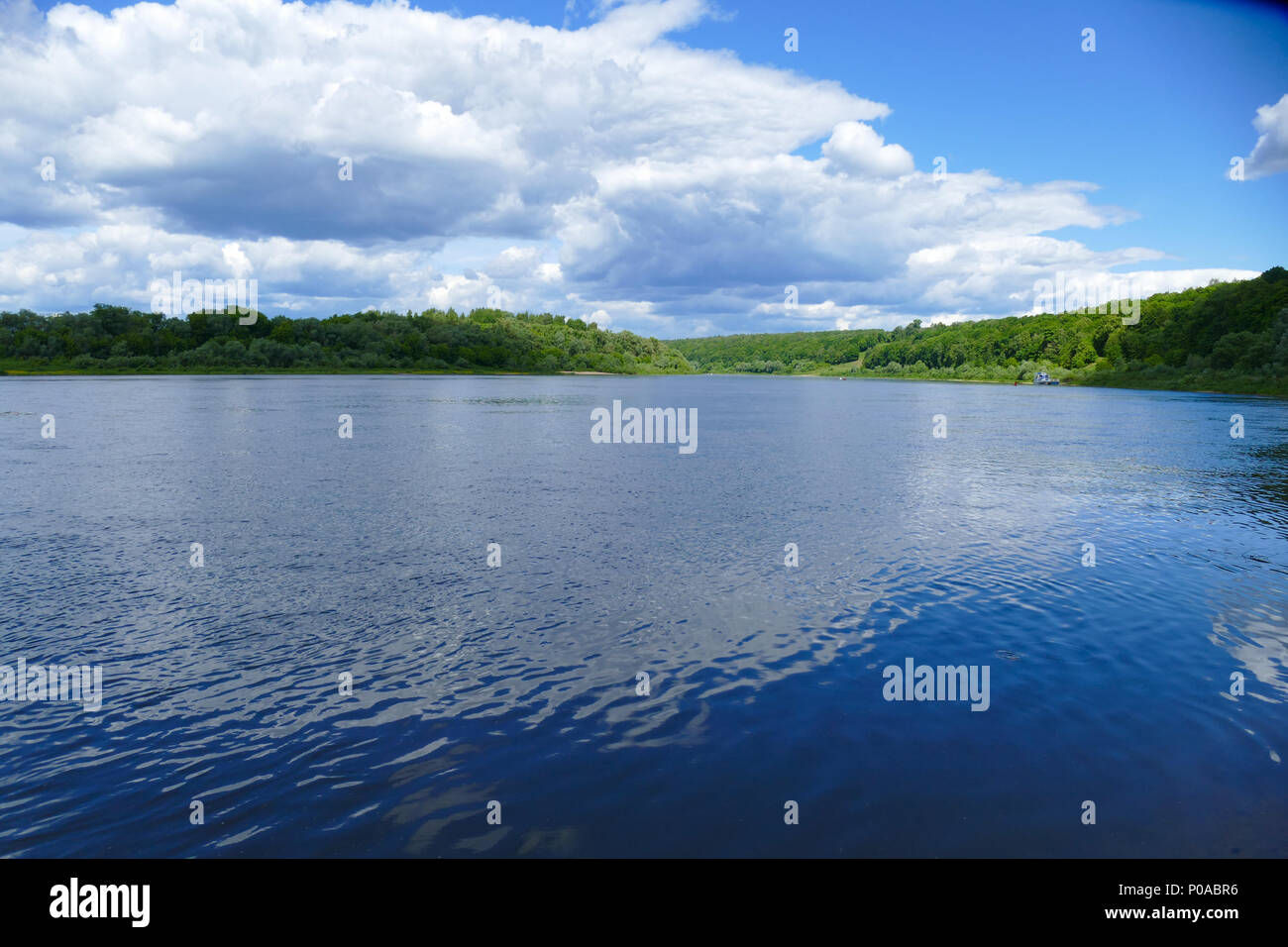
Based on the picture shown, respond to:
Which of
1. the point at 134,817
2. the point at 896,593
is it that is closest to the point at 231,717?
the point at 134,817

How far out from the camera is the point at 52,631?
602 inches

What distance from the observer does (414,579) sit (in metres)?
19.5

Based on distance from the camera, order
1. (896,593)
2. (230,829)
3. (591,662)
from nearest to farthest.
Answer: (230,829), (591,662), (896,593)

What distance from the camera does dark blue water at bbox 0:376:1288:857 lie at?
9.38 m

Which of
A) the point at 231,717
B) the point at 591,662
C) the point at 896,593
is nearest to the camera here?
the point at 231,717

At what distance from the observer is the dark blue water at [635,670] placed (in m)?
9.38

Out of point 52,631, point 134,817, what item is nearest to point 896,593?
point 134,817

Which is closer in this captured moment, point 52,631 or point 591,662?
point 591,662

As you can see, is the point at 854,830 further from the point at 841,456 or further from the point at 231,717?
the point at 841,456

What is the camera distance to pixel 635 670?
46.1ft
